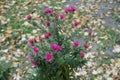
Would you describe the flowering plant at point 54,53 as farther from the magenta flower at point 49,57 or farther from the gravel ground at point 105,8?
the gravel ground at point 105,8

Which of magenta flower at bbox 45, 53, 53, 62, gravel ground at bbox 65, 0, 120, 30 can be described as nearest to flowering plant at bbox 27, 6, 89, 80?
magenta flower at bbox 45, 53, 53, 62

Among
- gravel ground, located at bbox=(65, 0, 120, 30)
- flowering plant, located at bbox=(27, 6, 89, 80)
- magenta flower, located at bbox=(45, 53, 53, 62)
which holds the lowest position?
gravel ground, located at bbox=(65, 0, 120, 30)

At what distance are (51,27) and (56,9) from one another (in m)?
2.96

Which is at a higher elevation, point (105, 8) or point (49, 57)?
point (49, 57)

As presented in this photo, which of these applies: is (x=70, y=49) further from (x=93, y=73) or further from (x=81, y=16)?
(x=81, y=16)

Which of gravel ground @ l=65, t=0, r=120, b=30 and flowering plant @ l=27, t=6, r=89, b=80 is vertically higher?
flowering plant @ l=27, t=6, r=89, b=80

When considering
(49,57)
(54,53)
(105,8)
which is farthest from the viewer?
(105,8)

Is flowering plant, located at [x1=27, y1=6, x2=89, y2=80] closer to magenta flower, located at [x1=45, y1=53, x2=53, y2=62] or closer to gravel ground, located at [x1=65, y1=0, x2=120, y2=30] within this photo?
magenta flower, located at [x1=45, y1=53, x2=53, y2=62]

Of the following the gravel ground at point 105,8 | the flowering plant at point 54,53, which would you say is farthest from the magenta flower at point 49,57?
the gravel ground at point 105,8

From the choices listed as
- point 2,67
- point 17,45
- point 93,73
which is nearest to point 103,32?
point 93,73

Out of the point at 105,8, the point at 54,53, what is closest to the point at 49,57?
the point at 54,53

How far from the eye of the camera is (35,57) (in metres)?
3.19

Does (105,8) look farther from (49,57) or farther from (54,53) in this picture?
(49,57)

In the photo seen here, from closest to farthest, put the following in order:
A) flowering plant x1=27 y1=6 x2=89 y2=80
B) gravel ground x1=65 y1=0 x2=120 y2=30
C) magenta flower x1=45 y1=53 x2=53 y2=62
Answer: magenta flower x1=45 y1=53 x2=53 y2=62
flowering plant x1=27 y1=6 x2=89 y2=80
gravel ground x1=65 y1=0 x2=120 y2=30
